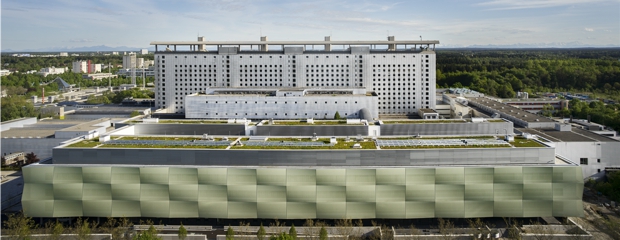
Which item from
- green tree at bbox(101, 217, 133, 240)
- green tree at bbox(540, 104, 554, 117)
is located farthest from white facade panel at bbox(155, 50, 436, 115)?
green tree at bbox(101, 217, 133, 240)

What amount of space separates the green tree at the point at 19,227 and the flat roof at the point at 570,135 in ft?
136

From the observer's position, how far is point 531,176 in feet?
102

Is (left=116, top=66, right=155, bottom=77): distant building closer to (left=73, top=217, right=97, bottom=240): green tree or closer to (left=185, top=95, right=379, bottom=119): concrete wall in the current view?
(left=185, top=95, right=379, bottom=119): concrete wall

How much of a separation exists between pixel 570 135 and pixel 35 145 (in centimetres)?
5174

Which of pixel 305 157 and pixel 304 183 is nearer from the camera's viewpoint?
pixel 304 183

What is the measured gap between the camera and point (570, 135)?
45906mm

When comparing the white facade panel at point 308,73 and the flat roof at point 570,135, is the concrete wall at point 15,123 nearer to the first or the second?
the white facade panel at point 308,73

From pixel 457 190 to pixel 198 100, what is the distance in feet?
119

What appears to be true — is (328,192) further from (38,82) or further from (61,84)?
A: (61,84)

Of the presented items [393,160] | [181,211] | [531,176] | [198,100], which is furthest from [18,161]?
Result: [531,176]

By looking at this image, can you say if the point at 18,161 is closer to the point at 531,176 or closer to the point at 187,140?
the point at 187,140

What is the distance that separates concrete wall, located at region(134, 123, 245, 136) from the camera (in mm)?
43875

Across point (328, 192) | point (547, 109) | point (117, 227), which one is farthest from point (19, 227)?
point (547, 109)

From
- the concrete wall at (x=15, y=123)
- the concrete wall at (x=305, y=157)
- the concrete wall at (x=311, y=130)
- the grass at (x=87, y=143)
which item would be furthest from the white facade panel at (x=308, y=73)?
the concrete wall at (x=305, y=157)
